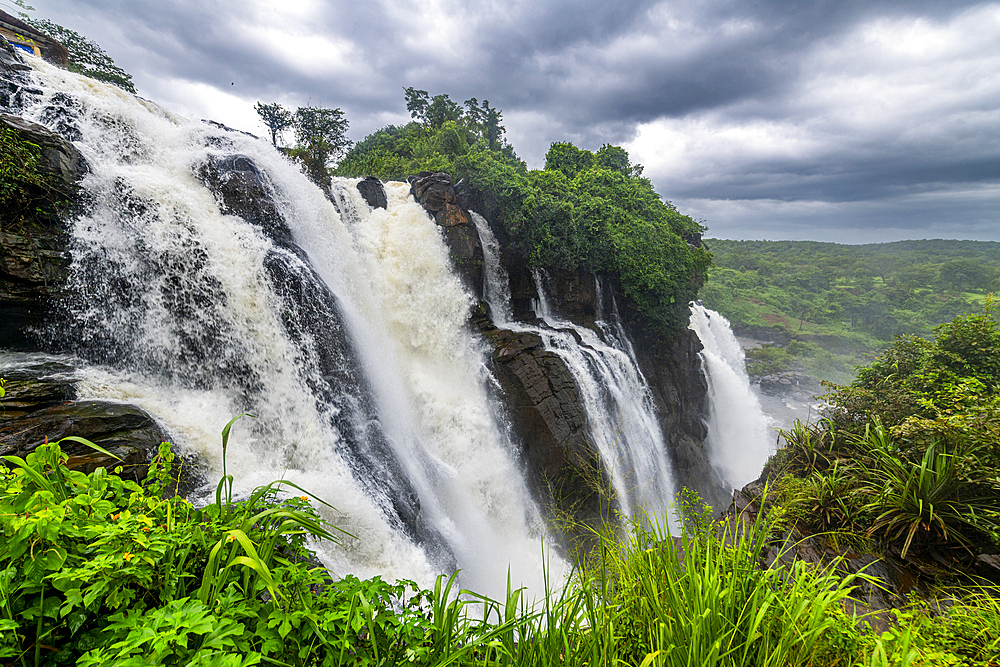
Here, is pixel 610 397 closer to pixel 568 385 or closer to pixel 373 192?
pixel 568 385

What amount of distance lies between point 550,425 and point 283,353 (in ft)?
19.2

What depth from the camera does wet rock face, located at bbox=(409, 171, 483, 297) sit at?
1160 cm

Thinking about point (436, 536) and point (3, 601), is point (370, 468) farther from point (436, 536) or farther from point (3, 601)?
point (3, 601)

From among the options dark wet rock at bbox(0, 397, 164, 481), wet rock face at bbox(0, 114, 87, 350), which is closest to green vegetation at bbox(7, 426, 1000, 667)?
dark wet rock at bbox(0, 397, 164, 481)

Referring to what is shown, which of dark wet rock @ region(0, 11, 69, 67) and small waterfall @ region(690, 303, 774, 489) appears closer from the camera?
dark wet rock @ region(0, 11, 69, 67)

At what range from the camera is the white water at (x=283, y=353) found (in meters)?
5.55

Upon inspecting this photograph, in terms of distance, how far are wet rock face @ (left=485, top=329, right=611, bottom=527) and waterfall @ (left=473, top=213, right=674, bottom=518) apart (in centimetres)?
38

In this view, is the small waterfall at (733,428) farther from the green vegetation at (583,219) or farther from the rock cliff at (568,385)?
the green vegetation at (583,219)

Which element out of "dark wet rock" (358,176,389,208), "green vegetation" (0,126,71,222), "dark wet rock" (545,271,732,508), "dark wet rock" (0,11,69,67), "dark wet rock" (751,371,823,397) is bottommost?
"dark wet rock" (751,371,823,397)

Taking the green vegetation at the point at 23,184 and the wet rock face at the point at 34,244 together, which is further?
the green vegetation at the point at 23,184

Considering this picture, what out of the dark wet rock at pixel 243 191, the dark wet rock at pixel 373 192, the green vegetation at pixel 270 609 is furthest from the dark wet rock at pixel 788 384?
the dark wet rock at pixel 243 191

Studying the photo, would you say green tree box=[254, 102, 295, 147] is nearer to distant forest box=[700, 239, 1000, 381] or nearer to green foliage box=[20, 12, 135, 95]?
green foliage box=[20, 12, 135, 95]

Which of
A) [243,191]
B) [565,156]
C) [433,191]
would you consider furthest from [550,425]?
[565,156]

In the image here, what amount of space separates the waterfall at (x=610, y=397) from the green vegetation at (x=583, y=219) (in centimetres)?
112
